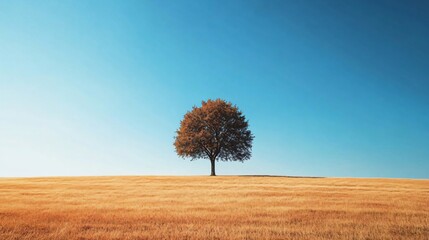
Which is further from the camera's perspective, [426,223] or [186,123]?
[186,123]

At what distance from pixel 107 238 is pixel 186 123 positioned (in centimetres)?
5044

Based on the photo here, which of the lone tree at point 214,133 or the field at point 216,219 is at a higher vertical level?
the lone tree at point 214,133

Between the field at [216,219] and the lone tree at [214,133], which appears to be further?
the lone tree at [214,133]

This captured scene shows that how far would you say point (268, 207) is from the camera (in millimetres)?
20953

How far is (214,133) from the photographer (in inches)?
2482

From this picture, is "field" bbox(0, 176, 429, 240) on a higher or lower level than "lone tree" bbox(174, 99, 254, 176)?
lower

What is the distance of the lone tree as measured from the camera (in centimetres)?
6228

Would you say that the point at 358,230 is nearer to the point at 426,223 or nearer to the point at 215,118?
the point at 426,223

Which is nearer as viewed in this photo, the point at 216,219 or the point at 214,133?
the point at 216,219

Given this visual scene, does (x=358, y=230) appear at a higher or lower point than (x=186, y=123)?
lower

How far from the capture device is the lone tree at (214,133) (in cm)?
6228

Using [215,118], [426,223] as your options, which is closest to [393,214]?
[426,223]

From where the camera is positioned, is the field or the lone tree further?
the lone tree

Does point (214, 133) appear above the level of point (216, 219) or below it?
above
